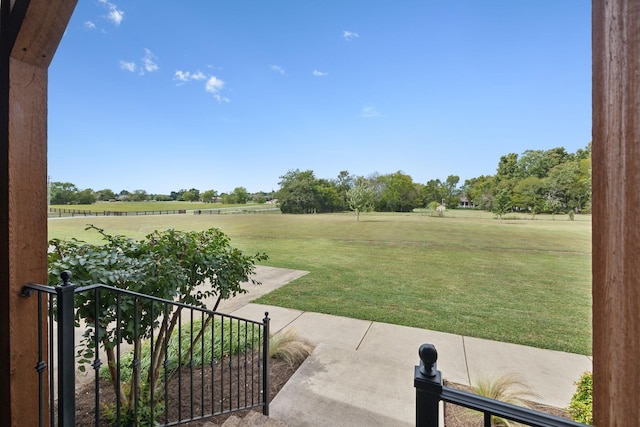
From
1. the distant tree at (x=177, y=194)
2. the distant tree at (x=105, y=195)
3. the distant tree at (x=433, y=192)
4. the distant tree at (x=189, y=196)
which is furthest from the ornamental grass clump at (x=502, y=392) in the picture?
the distant tree at (x=433, y=192)

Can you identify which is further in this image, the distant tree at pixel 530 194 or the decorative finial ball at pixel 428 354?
the distant tree at pixel 530 194

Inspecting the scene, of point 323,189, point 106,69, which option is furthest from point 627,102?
point 323,189

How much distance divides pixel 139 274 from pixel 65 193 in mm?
3068

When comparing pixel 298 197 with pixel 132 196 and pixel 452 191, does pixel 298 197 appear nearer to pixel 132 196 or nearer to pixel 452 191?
pixel 452 191

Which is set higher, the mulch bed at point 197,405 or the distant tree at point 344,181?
the distant tree at point 344,181

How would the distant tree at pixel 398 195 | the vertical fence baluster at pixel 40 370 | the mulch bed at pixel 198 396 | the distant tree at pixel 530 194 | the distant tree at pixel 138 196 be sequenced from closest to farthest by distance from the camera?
1. the vertical fence baluster at pixel 40 370
2. the mulch bed at pixel 198 396
3. the distant tree at pixel 138 196
4. the distant tree at pixel 530 194
5. the distant tree at pixel 398 195

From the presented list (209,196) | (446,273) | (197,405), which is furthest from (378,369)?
(209,196)

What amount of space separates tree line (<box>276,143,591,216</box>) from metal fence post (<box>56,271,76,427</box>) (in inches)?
61.2

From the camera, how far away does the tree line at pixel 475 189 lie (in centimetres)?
736

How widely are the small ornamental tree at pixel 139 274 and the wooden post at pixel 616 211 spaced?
59.9 inches

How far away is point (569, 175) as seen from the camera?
7117mm

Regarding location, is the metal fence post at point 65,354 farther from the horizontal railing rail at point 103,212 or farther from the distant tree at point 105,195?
the distant tree at point 105,195

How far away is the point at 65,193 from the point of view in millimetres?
3475

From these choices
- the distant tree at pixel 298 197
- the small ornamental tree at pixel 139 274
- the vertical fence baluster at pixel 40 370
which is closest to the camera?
the vertical fence baluster at pixel 40 370
